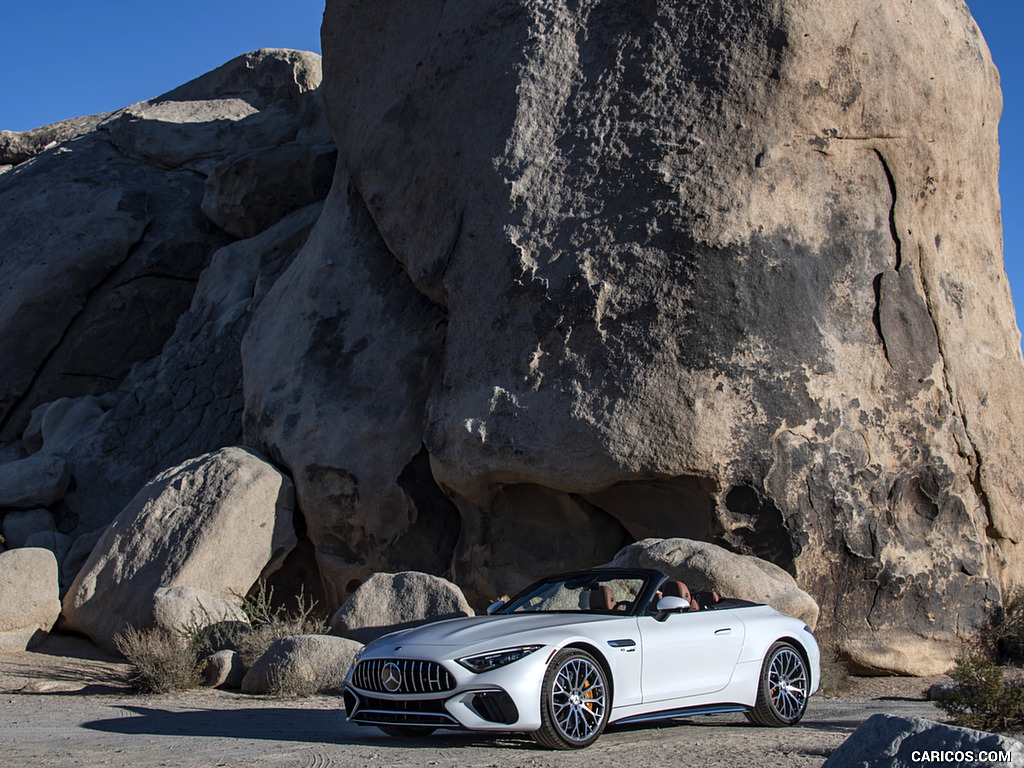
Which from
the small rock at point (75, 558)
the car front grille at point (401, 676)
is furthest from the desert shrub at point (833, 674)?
the small rock at point (75, 558)

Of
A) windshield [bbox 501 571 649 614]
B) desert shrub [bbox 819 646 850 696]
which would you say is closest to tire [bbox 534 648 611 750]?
windshield [bbox 501 571 649 614]

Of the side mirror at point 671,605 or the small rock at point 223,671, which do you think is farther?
the small rock at point 223,671

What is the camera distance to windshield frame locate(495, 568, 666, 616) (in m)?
6.65

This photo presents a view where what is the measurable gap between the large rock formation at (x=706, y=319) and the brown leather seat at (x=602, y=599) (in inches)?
160

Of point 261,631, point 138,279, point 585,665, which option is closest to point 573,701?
point 585,665

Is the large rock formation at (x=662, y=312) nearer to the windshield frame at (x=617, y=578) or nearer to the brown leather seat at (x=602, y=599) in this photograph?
the windshield frame at (x=617, y=578)

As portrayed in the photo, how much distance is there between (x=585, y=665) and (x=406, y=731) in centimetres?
132

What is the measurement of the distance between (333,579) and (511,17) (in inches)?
312

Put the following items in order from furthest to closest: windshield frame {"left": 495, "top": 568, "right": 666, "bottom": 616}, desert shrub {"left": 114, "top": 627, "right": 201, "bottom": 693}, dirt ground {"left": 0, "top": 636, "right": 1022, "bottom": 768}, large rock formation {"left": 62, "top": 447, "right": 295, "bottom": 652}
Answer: large rock formation {"left": 62, "top": 447, "right": 295, "bottom": 652}, desert shrub {"left": 114, "top": 627, "right": 201, "bottom": 693}, windshield frame {"left": 495, "top": 568, "right": 666, "bottom": 616}, dirt ground {"left": 0, "top": 636, "right": 1022, "bottom": 768}

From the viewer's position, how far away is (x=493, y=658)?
5852mm

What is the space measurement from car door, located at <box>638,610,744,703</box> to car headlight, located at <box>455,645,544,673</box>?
88cm

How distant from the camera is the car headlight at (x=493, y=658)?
5820mm

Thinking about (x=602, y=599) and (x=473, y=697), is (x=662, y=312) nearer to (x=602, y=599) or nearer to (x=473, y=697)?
(x=602, y=599)

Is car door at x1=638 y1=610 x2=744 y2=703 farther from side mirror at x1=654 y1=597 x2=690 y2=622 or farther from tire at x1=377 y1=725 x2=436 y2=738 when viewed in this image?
tire at x1=377 y1=725 x2=436 y2=738
